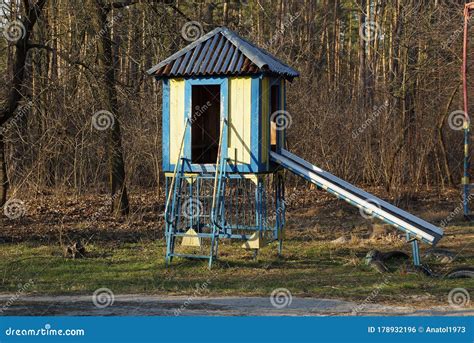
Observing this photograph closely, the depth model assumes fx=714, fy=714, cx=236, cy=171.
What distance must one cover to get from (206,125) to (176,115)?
2.44m

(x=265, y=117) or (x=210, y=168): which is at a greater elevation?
(x=265, y=117)

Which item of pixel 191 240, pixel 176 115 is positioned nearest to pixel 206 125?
pixel 176 115

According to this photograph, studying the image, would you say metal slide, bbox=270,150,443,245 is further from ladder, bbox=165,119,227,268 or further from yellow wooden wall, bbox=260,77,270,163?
ladder, bbox=165,119,227,268

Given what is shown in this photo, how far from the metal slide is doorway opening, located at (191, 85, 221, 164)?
2.54 metres

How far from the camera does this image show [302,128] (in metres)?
21.8

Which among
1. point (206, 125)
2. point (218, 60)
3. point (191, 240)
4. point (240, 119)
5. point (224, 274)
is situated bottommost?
point (224, 274)

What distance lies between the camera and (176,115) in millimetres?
12672

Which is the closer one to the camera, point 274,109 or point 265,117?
point 265,117

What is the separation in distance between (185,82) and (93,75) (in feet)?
12.2

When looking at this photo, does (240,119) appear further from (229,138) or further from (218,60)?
(218,60)

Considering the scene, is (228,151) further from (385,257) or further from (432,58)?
(432,58)

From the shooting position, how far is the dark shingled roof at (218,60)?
12.1 meters

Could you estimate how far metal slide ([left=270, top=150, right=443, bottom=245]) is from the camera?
11.3m

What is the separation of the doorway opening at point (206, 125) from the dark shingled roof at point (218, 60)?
1709 mm
